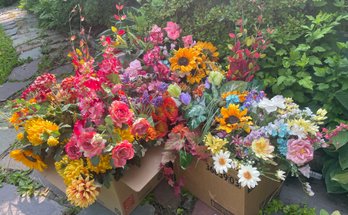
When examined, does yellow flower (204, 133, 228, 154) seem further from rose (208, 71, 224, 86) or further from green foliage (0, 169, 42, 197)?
green foliage (0, 169, 42, 197)

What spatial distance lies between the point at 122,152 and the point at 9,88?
2.21 m

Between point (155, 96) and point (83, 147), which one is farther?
point (155, 96)

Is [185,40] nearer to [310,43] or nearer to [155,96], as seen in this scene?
[155,96]

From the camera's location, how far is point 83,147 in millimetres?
1532

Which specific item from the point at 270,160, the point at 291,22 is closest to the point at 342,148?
the point at 270,160

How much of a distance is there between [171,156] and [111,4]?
83.2 inches

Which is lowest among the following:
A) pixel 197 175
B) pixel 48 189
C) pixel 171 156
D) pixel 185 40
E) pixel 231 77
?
pixel 48 189

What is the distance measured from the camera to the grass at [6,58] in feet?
11.5

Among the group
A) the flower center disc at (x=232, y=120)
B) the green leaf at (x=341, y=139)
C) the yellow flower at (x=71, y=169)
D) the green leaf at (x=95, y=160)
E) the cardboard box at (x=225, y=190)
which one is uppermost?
the flower center disc at (x=232, y=120)

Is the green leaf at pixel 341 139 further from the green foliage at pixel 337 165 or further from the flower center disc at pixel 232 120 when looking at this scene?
the flower center disc at pixel 232 120

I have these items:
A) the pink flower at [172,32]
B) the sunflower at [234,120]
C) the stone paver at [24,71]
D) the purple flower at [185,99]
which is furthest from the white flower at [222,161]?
the stone paver at [24,71]

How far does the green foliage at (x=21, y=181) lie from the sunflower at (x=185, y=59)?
1170mm

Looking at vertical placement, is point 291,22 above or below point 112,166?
above

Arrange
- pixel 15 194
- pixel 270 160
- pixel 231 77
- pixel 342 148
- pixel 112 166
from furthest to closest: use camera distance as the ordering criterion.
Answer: pixel 15 194, pixel 231 77, pixel 342 148, pixel 112 166, pixel 270 160
